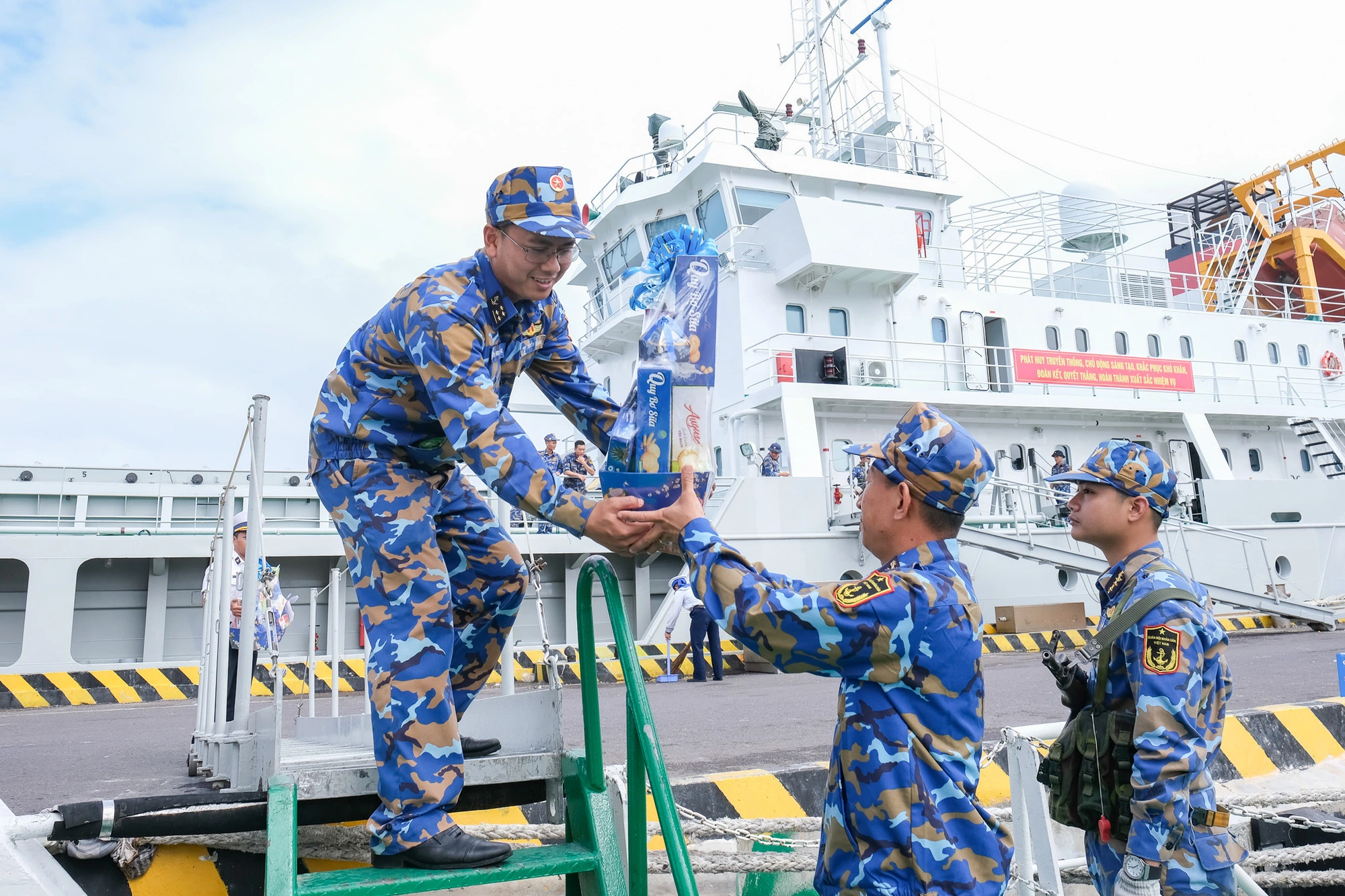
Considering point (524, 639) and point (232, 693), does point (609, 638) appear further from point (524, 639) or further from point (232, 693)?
point (232, 693)

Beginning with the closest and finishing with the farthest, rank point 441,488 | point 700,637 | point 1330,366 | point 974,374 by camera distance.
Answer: point 441,488 → point 700,637 → point 974,374 → point 1330,366

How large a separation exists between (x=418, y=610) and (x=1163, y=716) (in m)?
1.76

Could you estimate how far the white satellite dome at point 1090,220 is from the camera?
18625mm

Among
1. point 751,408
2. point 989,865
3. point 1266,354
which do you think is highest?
point 1266,354

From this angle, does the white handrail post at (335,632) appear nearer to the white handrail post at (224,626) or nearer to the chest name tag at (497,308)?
the white handrail post at (224,626)

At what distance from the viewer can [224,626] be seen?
4383 mm

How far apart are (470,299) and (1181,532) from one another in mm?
13188

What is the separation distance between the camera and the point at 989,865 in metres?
1.60

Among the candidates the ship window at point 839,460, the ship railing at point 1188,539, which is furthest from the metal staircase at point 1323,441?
the ship window at point 839,460

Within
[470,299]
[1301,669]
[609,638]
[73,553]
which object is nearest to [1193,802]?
[470,299]

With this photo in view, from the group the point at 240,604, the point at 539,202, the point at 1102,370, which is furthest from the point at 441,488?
the point at 1102,370

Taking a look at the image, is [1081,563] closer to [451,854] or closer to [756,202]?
[756,202]

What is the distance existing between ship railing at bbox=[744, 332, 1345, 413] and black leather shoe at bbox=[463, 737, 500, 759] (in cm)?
1092

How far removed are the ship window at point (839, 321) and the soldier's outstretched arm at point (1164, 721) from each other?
41.2 ft
